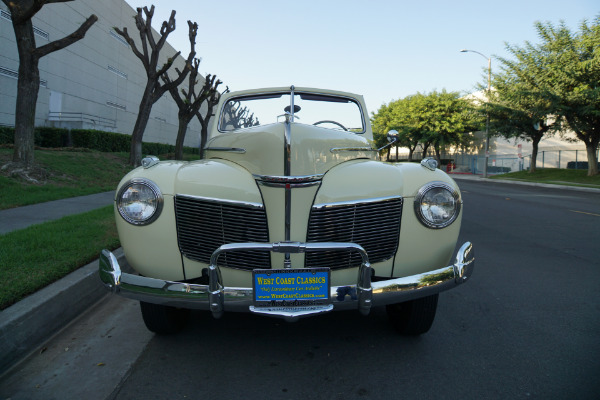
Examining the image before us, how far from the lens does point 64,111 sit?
22.7 m

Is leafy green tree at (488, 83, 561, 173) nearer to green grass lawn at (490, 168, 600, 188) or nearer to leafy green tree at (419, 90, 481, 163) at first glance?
green grass lawn at (490, 168, 600, 188)

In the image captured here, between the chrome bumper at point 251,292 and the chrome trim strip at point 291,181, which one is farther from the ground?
the chrome trim strip at point 291,181

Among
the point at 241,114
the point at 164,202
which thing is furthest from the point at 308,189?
the point at 241,114

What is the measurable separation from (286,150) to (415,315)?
135cm

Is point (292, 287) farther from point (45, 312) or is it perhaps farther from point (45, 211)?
point (45, 211)

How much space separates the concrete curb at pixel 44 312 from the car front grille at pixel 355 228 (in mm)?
1855

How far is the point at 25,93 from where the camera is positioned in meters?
9.23

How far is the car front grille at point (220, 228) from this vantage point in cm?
236

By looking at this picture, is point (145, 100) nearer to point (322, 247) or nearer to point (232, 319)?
point (232, 319)

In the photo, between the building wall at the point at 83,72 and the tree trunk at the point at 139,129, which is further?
the building wall at the point at 83,72

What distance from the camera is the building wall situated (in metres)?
18.8

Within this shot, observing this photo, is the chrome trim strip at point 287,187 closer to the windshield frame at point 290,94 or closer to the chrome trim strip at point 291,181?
the chrome trim strip at point 291,181

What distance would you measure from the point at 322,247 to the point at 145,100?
15753 mm

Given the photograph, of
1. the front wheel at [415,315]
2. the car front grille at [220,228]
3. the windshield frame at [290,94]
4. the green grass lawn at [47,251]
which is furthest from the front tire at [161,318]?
the windshield frame at [290,94]
